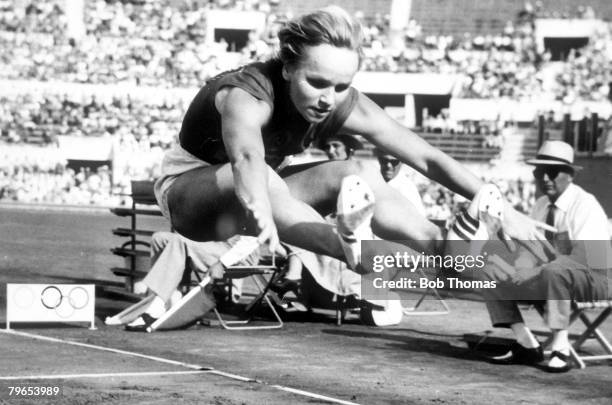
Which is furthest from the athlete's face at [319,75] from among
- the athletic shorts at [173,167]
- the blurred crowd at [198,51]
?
the blurred crowd at [198,51]

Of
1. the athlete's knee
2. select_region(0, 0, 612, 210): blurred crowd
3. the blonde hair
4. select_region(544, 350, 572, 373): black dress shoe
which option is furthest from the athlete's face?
select_region(0, 0, 612, 210): blurred crowd

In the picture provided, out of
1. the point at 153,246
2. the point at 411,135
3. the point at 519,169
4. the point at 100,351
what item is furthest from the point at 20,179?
the point at 411,135

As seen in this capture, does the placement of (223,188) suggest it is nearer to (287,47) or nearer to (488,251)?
(287,47)

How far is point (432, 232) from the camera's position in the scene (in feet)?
13.4

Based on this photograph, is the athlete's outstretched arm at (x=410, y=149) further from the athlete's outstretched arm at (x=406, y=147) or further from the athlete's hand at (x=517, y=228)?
the athlete's hand at (x=517, y=228)

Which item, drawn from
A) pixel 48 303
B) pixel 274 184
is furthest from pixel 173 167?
pixel 48 303

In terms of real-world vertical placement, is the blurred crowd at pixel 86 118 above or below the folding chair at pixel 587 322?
below

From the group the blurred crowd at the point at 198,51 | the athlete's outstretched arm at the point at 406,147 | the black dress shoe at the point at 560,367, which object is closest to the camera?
the athlete's outstretched arm at the point at 406,147

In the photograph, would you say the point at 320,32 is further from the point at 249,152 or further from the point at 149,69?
the point at 149,69

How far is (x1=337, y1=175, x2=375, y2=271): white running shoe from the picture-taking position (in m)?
3.44

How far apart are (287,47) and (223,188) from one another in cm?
58

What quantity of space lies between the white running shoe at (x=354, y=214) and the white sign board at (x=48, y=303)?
5285 mm

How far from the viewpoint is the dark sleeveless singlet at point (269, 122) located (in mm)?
3783

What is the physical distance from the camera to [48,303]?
8.47 metres
